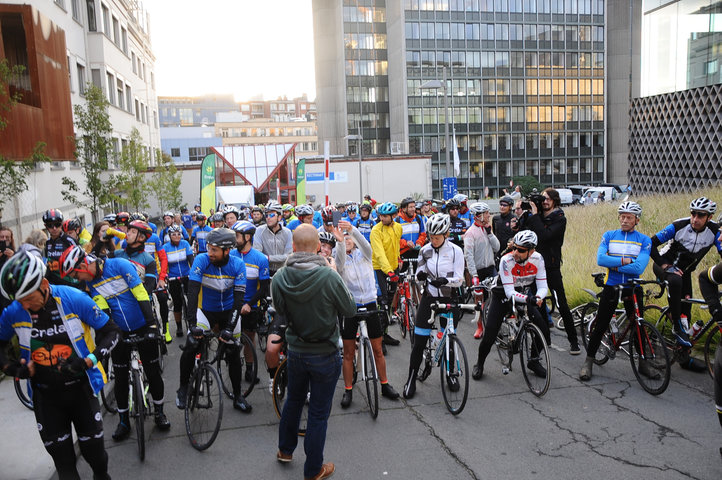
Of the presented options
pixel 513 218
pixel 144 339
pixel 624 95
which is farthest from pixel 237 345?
pixel 624 95

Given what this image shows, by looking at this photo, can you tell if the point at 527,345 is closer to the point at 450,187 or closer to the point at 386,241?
the point at 386,241

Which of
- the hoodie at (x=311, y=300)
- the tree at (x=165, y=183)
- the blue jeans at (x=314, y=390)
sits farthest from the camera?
the tree at (x=165, y=183)

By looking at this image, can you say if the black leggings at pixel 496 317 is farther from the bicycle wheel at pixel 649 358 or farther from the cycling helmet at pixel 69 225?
the cycling helmet at pixel 69 225

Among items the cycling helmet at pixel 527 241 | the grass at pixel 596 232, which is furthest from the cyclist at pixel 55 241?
the grass at pixel 596 232

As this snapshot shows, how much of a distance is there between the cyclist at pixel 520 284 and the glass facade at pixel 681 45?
633 inches

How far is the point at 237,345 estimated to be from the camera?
6.19m

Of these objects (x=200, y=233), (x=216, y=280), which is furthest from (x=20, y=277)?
(x=200, y=233)

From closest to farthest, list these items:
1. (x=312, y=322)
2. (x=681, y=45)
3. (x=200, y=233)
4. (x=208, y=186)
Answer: (x=312, y=322)
(x=200, y=233)
(x=681, y=45)
(x=208, y=186)

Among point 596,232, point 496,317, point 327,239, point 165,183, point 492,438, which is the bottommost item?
point 492,438

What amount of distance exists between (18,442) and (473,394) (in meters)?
4.96

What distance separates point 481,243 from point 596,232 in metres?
8.45

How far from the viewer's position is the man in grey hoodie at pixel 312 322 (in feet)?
14.3

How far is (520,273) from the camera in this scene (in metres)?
6.84

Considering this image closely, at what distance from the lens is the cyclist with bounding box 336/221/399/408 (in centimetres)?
635
